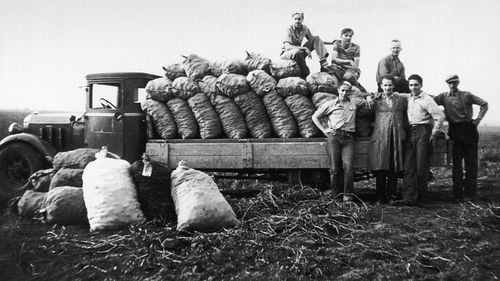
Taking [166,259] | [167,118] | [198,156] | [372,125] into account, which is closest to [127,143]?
[167,118]

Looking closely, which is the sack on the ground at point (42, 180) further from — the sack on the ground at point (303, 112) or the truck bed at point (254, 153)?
the sack on the ground at point (303, 112)

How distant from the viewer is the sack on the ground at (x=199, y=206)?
3865mm

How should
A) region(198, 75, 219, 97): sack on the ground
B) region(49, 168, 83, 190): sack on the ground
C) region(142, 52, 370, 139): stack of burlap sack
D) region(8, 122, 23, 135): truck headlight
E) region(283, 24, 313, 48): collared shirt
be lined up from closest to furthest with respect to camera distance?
region(49, 168, 83, 190): sack on the ground, region(142, 52, 370, 139): stack of burlap sack, region(198, 75, 219, 97): sack on the ground, region(283, 24, 313, 48): collared shirt, region(8, 122, 23, 135): truck headlight

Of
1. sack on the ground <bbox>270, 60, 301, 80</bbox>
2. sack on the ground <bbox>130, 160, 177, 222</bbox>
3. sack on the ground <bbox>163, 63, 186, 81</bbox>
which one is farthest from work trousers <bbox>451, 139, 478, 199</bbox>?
sack on the ground <bbox>163, 63, 186, 81</bbox>

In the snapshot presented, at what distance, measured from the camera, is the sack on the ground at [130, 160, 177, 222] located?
170 inches

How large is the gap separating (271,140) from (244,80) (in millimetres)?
906

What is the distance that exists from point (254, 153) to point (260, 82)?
3.22 ft

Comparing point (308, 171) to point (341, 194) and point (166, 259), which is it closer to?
point (341, 194)

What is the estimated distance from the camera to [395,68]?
598 cm

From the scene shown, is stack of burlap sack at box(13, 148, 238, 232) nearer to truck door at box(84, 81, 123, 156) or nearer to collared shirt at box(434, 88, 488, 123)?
truck door at box(84, 81, 123, 156)

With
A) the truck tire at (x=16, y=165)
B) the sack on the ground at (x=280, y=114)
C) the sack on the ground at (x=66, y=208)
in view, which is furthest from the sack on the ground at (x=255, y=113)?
the truck tire at (x=16, y=165)

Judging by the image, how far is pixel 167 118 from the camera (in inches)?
232

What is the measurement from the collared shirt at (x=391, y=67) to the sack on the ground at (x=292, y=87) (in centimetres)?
130

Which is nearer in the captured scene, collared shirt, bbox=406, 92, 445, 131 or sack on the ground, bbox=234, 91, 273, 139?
collared shirt, bbox=406, 92, 445, 131
